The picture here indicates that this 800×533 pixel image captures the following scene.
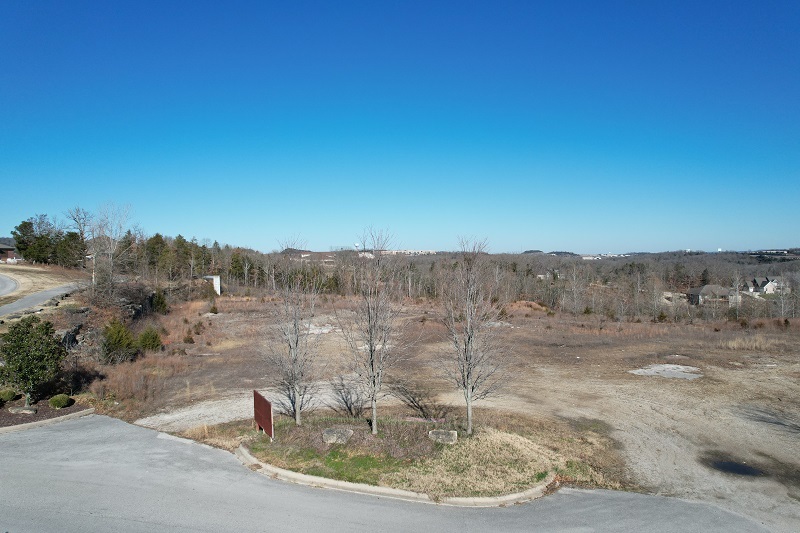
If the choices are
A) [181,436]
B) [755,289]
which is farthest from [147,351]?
[755,289]

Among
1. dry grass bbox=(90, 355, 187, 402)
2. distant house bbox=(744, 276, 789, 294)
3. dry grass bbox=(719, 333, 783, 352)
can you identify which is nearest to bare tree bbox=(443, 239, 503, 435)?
dry grass bbox=(90, 355, 187, 402)

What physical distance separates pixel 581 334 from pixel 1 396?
30452 mm

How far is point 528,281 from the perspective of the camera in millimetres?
66875

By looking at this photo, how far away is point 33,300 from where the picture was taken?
28.4 m

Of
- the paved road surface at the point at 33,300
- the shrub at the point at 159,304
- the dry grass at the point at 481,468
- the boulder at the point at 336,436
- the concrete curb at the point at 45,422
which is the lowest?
the dry grass at the point at 481,468

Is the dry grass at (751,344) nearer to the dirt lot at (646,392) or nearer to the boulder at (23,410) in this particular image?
the dirt lot at (646,392)

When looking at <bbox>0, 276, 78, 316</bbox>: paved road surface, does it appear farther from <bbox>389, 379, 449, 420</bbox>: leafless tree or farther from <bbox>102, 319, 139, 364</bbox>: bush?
<bbox>389, 379, 449, 420</bbox>: leafless tree

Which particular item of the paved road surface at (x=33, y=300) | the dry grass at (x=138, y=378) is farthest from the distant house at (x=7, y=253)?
the dry grass at (x=138, y=378)

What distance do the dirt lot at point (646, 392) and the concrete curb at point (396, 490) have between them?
2.60 meters

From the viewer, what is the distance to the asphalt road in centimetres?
818

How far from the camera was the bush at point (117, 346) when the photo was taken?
2075cm

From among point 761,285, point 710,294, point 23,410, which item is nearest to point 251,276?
point 23,410

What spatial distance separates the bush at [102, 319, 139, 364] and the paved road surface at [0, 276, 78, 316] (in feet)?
24.5

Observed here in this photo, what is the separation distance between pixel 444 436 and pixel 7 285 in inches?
1457
